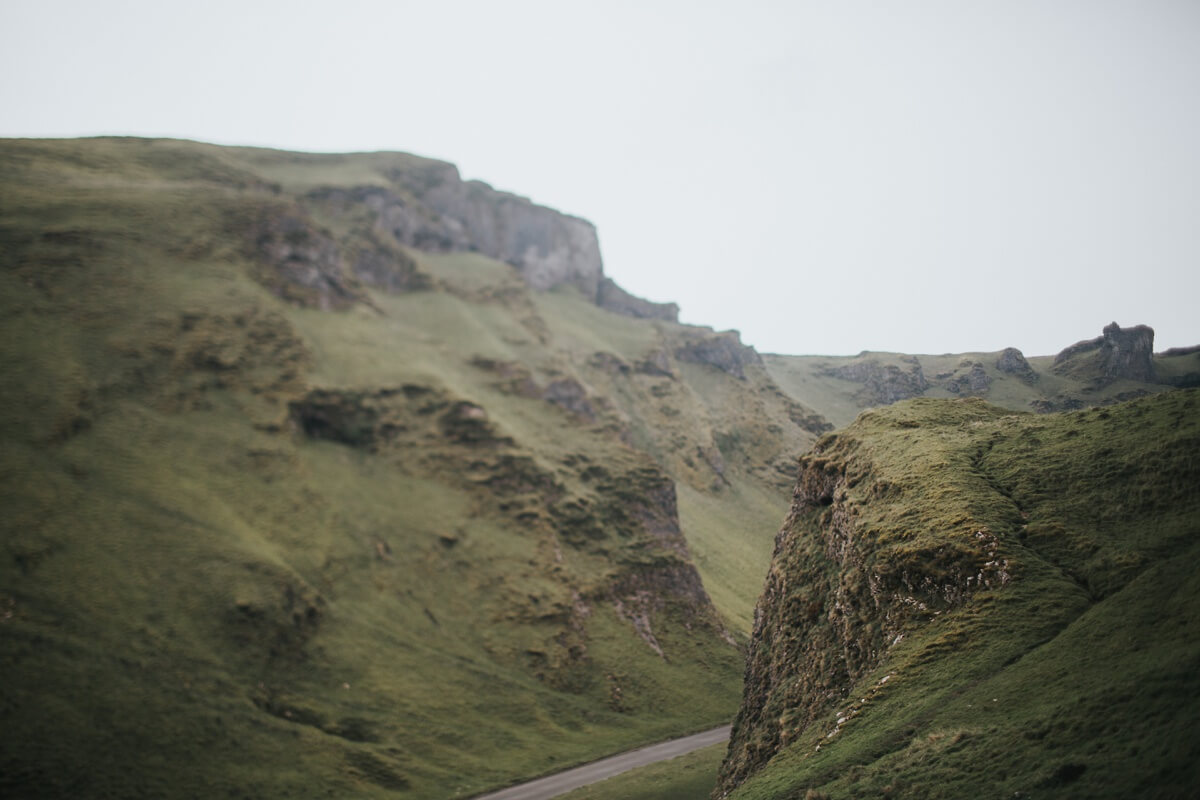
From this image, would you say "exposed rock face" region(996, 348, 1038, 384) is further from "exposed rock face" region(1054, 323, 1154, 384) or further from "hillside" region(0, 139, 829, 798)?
"hillside" region(0, 139, 829, 798)

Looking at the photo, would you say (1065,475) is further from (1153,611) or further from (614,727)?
(614,727)

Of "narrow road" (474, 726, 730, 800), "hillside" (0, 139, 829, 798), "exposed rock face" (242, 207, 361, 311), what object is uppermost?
"exposed rock face" (242, 207, 361, 311)

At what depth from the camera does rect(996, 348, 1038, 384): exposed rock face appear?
7681 centimetres

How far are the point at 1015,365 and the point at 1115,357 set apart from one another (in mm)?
14002

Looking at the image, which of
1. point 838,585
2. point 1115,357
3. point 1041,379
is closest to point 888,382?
point 1041,379

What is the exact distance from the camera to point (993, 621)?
28.1 m

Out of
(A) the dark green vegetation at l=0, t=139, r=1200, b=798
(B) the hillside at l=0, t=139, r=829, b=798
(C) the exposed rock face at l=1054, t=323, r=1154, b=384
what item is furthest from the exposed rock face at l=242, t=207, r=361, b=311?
(C) the exposed rock face at l=1054, t=323, r=1154, b=384

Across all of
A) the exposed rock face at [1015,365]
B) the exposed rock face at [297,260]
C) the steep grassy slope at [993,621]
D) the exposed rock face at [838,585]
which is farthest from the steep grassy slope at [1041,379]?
the exposed rock face at [297,260]

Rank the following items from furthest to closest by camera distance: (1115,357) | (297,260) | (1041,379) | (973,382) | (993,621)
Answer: (297,260) < (973,382) < (1041,379) < (1115,357) < (993,621)

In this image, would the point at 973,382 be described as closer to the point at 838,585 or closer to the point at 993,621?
the point at 838,585

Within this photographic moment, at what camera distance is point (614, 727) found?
290 feet

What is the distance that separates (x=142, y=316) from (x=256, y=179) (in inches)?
3022

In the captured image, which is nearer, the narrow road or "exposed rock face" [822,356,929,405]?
the narrow road

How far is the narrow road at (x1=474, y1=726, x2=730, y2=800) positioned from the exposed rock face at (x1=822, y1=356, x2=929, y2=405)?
56.9m
